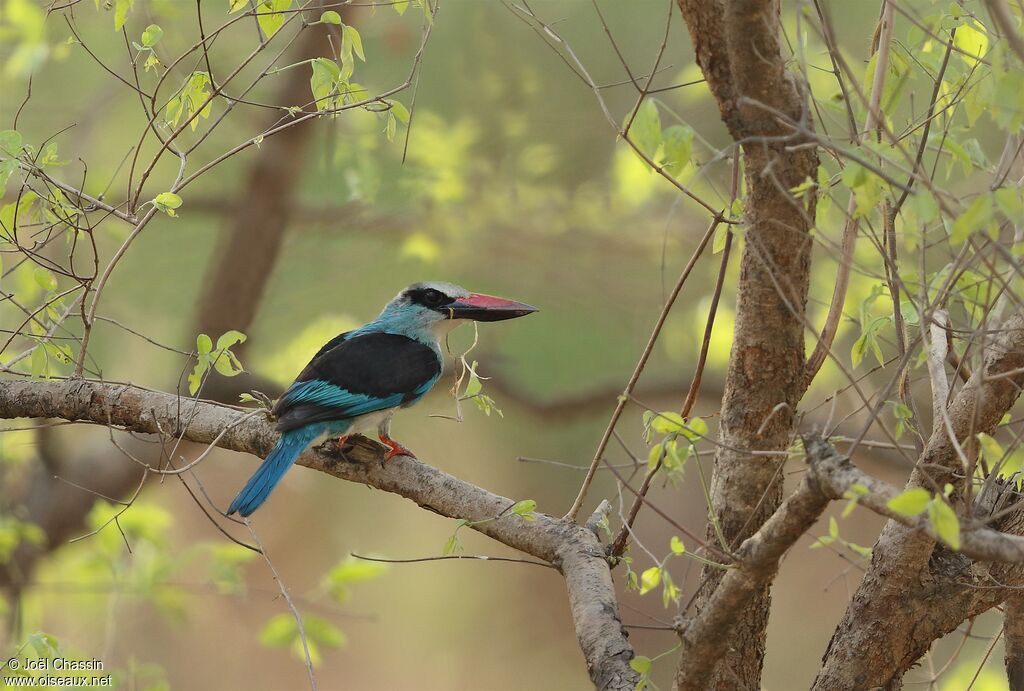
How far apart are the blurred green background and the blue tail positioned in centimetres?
145

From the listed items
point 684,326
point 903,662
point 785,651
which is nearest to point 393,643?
point 785,651

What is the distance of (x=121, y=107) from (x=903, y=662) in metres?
5.05

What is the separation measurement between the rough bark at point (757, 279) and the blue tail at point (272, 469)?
1.08m

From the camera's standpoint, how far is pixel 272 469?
2.62 m

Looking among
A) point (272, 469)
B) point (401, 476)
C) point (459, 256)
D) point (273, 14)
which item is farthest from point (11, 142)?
point (459, 256)

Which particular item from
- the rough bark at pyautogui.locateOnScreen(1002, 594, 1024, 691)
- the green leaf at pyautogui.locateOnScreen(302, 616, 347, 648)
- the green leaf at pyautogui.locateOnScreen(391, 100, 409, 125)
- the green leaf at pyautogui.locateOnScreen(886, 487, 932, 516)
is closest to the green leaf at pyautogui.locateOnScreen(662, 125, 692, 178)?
the green leaf at pyautogui.locateOnScreen(886, 487, 932, 516)

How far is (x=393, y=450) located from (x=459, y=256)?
2964 millimetres

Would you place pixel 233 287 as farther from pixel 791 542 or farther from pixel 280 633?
pixel 791 542

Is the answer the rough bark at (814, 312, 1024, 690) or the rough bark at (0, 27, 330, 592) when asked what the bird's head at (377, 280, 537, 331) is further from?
the rough bark at (814, 312, 1024, 690)

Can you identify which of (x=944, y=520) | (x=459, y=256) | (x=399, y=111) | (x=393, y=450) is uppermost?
(x=459, y=256)

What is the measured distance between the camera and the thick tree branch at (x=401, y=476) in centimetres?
198

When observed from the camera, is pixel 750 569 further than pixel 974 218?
Yes

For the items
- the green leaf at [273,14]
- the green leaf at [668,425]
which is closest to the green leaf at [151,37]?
the green leaf at [273,14]

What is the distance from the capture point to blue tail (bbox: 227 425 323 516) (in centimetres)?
259
